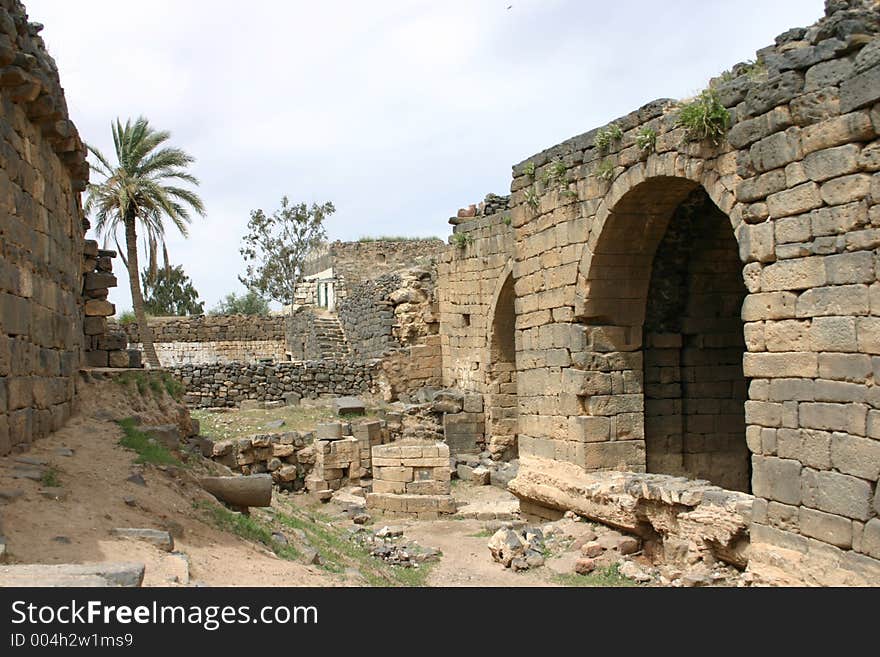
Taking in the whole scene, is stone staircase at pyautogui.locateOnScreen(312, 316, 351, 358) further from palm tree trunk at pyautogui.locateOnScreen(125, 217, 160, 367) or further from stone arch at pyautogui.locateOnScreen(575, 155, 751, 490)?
stone arch at pyautogui.locateOnScreen(575, 155, 751, 490)

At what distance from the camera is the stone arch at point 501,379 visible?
18250 mm

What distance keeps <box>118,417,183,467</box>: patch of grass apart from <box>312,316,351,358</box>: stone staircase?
17.4 metres

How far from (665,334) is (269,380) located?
41.5ft

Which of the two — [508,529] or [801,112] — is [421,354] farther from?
[801,112]

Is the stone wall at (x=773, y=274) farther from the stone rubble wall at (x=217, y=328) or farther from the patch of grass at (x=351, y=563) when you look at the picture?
the stone rubble wall at (x=217, y=328)

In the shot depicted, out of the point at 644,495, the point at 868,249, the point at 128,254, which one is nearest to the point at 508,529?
the point at 644,495

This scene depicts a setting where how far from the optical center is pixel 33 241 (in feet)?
23.2

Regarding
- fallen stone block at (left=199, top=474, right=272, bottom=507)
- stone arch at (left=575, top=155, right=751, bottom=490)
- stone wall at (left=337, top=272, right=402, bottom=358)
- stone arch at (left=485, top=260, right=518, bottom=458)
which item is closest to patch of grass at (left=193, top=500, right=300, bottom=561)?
fallen stone block at (left=199, top=474, right=272, bottom=507)

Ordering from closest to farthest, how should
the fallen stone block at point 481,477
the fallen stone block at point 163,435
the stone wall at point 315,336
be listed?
the fallen stone block at point 163,435, the fallen stone block at point 481,477, the stone wall at point 315,336

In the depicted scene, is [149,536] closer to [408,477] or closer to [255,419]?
[408,477]

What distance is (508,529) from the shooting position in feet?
34.4

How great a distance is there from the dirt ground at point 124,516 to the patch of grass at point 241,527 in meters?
0.06

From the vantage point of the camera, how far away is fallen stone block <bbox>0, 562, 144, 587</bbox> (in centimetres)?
392

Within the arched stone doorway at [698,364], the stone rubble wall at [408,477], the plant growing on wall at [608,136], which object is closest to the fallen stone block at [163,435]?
the plant growing on wall at [608,136]
